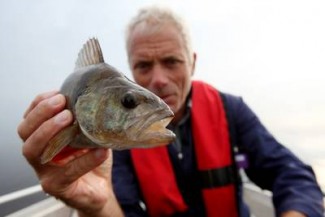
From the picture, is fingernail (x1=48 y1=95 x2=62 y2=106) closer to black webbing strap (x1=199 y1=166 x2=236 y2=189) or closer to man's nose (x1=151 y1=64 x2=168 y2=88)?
man's nose (x1=151 y1=64 x2=168 y2=88)

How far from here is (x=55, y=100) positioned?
192cm

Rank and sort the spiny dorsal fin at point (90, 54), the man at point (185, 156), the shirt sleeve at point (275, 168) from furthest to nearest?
the man at point (185, 156) → the shirt sleeve at point (275, 168) → the spiny dorsal fin at point (90, 54)

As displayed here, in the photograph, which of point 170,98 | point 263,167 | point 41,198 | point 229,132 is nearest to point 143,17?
point 170,98

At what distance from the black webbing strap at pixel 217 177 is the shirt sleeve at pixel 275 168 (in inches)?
7.6

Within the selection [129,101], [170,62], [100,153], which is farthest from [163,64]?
[129,101]

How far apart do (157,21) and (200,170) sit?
4.36ft

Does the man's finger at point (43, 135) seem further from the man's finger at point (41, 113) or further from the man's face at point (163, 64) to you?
the man's face at point (163, 64)

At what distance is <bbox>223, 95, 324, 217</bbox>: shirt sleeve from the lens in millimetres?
2854

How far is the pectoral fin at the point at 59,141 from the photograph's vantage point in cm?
180

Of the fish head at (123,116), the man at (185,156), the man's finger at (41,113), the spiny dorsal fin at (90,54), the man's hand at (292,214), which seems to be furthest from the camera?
the man at (185,156)

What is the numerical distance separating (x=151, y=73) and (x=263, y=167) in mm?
1209

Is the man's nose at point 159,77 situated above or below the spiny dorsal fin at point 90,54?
below

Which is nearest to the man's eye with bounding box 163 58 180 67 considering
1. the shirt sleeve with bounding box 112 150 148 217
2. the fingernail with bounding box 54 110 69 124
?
the shirt sleeve with bounding box 112 150 148 217

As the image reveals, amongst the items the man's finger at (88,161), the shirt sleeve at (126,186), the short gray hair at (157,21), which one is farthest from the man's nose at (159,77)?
the man's finger at (88,161)
